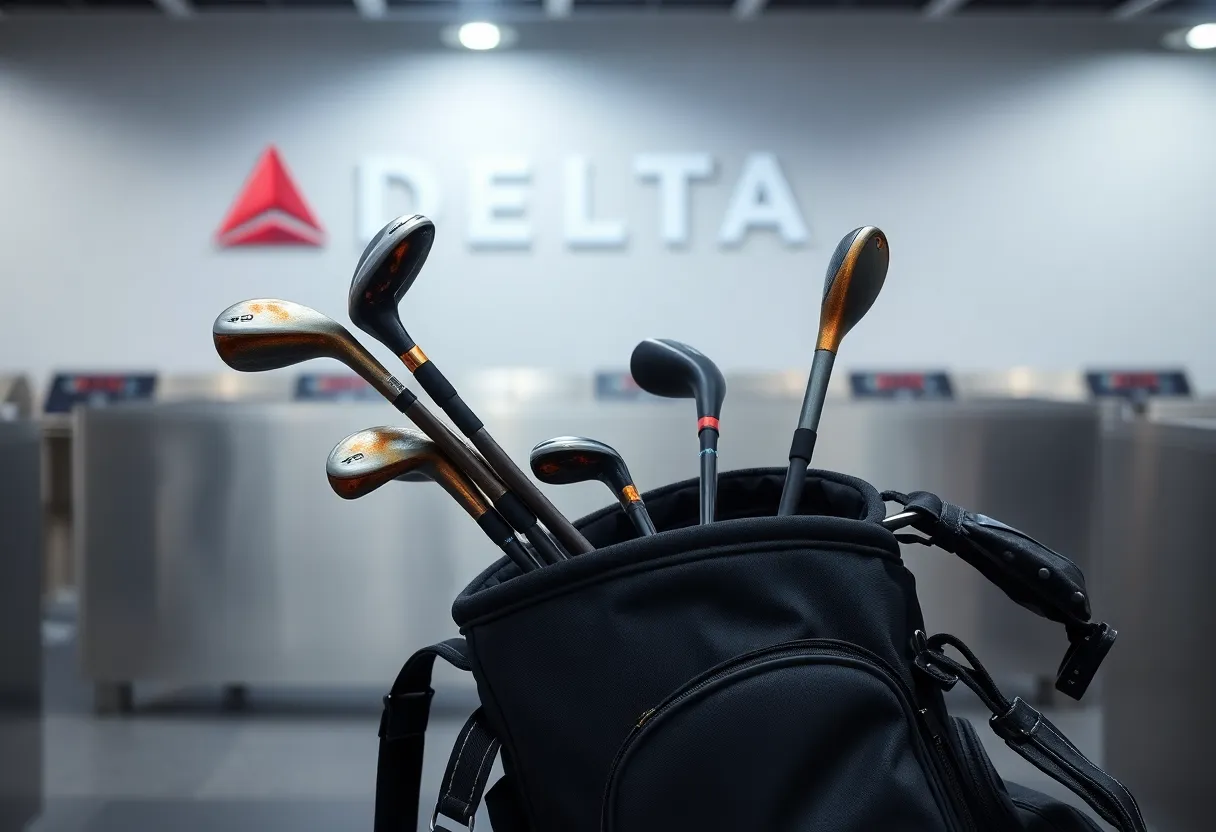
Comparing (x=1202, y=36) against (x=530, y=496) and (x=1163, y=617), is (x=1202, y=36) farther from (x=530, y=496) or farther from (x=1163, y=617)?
(x=530, y=496)

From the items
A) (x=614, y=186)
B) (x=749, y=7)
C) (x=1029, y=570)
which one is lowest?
(x=1029, y=570)

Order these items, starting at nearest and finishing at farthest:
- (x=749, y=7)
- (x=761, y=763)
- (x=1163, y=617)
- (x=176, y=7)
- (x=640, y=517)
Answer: (x=761, y=763)
(x=640, y=517)
(x=1163, y=617)
(x=176, y=7)
(x=749, y=7)

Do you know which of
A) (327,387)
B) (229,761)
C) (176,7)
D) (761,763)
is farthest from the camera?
(176,7)

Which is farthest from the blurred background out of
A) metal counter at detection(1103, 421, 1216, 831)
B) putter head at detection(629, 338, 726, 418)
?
putter head at detection(629, 338, 726, 418)

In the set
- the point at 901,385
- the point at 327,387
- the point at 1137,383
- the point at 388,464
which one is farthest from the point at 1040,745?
the point at 1137,383

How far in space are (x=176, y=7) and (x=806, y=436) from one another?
5.09 m

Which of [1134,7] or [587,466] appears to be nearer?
[587,466]

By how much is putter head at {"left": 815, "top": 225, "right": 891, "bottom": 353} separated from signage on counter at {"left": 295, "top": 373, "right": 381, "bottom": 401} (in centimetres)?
409

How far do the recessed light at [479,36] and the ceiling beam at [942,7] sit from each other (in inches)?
81.5

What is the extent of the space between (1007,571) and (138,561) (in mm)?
2105

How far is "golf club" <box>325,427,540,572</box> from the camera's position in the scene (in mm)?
521

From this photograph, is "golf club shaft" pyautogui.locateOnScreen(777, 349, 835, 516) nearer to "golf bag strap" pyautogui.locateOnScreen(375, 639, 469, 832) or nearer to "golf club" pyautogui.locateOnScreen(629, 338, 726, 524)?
"golf club" pyautogui.locateOnScreen(629, 338, 726, 524)

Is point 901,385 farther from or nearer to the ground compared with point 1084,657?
farther from the ground

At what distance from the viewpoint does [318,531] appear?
2205mm
